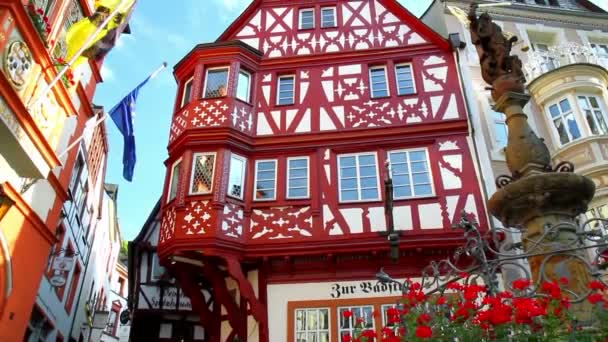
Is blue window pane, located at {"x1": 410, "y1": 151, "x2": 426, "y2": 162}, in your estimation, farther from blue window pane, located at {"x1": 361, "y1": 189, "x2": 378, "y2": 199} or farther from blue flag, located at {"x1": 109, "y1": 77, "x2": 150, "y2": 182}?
blue flag, located at {"x1": 109, "y1": 77, "x2": 150, "y2": 182}

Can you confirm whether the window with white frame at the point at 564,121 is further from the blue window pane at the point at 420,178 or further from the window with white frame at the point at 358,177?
the window with white frame at the point at 358,177

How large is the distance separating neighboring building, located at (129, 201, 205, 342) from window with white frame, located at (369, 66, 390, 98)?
307 inches

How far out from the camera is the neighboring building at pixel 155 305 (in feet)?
47.0

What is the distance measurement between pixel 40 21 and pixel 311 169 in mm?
6669

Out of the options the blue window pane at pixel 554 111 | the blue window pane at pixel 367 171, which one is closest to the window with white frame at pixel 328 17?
the blue window pane at pixel 367 171

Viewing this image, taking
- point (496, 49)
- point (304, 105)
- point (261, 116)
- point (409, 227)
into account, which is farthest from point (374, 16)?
point (496, 49)

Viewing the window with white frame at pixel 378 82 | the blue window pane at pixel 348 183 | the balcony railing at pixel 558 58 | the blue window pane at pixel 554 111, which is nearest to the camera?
the blue window pane at pixel 348 183

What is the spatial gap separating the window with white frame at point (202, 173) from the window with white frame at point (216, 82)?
196 centimetres

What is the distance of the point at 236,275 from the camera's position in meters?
10.8

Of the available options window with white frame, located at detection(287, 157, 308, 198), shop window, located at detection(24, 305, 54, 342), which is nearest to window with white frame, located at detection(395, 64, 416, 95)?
window with white frame, located at detection(287, 157, 308, 198)

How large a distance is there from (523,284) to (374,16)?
12774mm

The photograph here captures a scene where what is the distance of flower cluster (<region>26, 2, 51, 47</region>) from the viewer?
29.2ft

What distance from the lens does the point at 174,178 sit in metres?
13.2

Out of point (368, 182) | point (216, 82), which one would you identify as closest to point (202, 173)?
point (216, 82)
